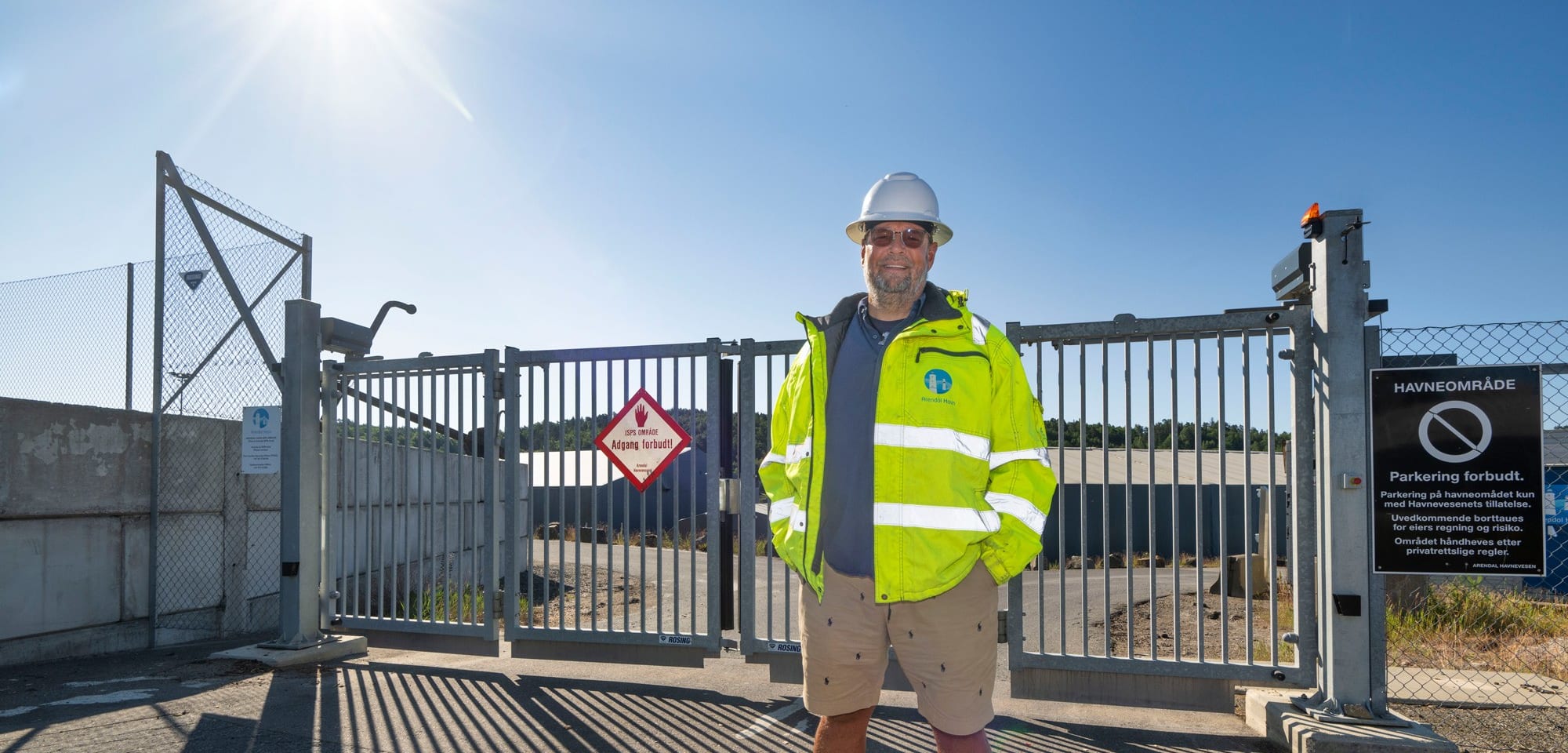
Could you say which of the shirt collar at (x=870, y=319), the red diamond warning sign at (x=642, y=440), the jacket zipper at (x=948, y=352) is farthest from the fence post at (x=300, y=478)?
the jacket zipper at (x=948, y=352)

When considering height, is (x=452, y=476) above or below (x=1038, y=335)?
below

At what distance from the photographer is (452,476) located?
9711mm

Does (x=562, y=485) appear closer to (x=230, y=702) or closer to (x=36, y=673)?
(x=230, y=702)

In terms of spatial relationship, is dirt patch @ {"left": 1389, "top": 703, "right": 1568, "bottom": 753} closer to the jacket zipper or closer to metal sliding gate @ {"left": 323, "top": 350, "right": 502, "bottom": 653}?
the jacket zipper

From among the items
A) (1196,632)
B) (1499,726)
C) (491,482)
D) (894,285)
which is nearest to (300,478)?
(491,482)

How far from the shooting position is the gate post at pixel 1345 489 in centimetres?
439

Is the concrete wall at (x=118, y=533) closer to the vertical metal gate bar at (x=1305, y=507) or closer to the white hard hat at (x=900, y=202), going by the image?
the white hard hat at (x=900, y=202)

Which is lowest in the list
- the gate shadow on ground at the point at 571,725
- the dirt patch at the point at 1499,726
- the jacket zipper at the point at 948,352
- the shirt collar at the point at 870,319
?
the gate shadow on ground at the point at 571,725

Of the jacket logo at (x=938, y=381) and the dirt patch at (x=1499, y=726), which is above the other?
the jacket logo at (x=938, y=381)

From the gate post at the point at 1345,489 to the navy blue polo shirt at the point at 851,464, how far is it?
260cm

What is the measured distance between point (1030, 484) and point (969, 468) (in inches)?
8.2

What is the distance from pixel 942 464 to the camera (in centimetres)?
285

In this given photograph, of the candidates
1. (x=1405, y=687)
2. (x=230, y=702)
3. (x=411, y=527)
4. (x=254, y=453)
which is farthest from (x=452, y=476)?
(x=1405, y=687)

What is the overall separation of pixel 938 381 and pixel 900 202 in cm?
70
